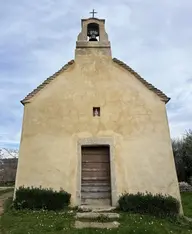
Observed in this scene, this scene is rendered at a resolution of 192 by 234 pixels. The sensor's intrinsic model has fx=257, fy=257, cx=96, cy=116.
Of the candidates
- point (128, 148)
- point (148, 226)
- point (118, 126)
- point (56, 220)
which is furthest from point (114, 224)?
point (118, 126)

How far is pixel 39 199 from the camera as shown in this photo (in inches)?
365

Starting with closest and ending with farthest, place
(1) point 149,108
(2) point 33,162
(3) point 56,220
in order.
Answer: (3) point 56,220, (2) point 33,162, (1) point 149,108

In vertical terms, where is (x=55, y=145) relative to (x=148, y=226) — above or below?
above

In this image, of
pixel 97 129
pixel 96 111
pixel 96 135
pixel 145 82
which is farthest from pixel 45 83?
pixel 145 82

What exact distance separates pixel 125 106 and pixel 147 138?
65.3 inches

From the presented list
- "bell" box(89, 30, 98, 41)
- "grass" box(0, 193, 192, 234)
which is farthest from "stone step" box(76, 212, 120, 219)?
"bell" box(89, 30, 98, 41)

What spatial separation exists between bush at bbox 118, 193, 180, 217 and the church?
0.84 meters

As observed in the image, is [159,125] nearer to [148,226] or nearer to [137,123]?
[137,123]

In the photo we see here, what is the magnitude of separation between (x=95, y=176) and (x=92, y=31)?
7156 mm

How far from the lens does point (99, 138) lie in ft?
34.9

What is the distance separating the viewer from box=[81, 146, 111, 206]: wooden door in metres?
10.1

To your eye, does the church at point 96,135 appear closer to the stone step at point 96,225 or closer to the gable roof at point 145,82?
the gable roof at point 145,82

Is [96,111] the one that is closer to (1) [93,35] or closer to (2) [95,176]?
(2) [95,176]

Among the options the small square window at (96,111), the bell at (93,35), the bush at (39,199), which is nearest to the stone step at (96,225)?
the bush at (39,199)
